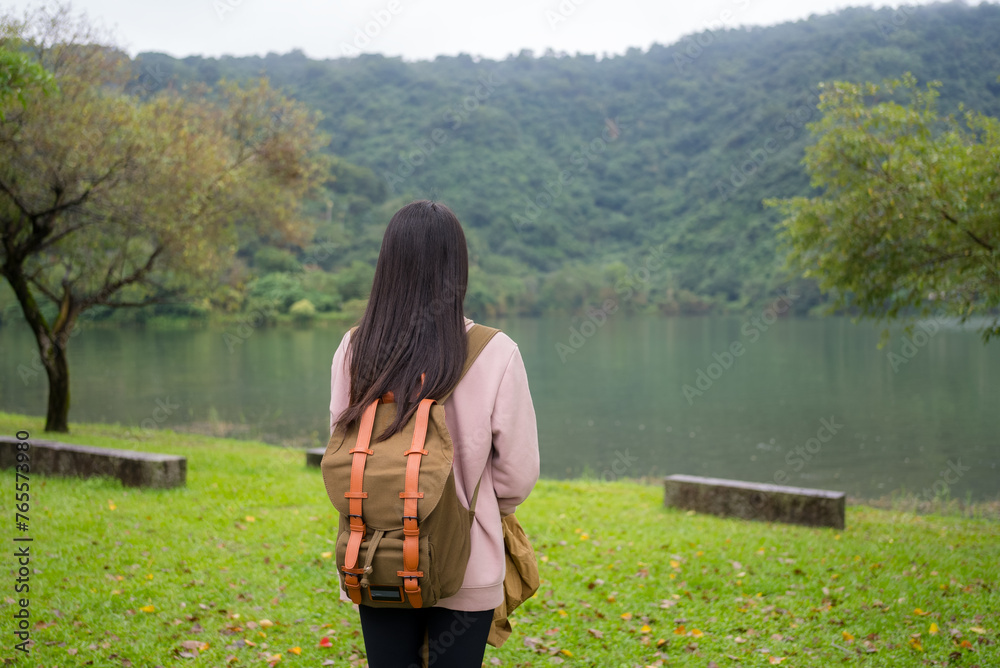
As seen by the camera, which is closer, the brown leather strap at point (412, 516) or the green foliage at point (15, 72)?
the brown leather strap at point (412, 516)

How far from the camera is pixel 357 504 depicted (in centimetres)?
180

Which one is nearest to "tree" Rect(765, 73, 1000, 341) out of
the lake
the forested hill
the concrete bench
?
the lake

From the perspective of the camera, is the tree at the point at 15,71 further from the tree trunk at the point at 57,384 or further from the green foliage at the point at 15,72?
the tree trunk at the point at 57,384

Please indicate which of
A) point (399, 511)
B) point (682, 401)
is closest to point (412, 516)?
point (399, 511)

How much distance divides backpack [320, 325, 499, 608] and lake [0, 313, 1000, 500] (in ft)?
41.9

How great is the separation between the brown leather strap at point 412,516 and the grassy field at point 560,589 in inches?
98.5

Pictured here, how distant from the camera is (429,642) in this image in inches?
78.1

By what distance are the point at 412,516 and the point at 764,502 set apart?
21.5 ft

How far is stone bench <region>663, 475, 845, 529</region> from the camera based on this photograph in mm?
7309

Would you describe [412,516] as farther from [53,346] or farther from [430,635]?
[53,346]

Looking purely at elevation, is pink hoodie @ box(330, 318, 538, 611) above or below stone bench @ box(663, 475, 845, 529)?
above

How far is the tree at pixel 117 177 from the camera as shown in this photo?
985 cm

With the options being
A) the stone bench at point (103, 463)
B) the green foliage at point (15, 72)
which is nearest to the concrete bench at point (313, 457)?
the stone bench at point (103, 463)

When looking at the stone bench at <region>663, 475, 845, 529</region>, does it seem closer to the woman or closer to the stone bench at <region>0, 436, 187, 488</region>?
the stone bench at <region>0, 436, 187, 488</region>
